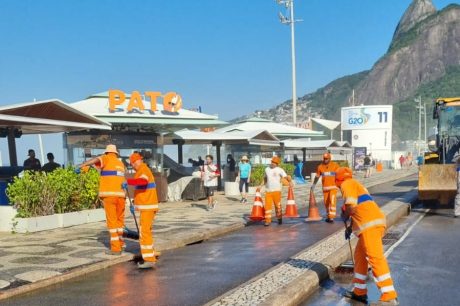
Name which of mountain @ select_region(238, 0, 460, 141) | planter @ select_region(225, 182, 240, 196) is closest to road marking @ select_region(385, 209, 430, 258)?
planter @ select_region(225, 182, 240, 196)

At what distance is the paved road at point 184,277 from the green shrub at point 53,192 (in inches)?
154

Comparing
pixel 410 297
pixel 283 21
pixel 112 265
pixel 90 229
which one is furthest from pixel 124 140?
pixel 283 21

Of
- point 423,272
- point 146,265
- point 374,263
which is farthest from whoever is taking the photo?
point 146,265

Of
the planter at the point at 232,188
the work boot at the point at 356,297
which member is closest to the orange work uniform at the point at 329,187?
the work boot at the point at 356,297

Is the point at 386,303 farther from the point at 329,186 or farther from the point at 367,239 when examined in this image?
the point at 329,186

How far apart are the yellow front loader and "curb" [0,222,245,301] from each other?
20.9 feet

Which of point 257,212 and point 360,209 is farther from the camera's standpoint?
point 257,212

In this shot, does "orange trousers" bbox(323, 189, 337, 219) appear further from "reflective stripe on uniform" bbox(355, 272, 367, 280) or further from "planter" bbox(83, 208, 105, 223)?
"reflective stripe on uniform" bbox(355, 272, 367, 280)

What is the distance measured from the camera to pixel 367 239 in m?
5.87

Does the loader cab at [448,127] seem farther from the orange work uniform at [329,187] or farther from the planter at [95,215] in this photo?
the planter at [95,215]

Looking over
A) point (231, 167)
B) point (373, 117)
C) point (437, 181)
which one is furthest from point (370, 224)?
point (373, 117)

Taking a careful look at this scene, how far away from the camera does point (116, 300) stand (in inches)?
247

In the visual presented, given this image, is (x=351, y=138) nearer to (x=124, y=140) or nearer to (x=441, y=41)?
(x=124, y=140)

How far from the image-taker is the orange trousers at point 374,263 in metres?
5.73
